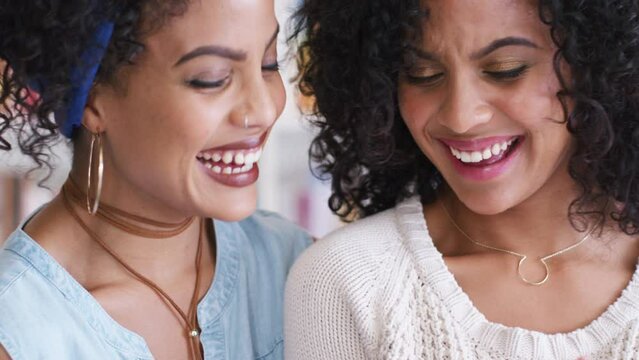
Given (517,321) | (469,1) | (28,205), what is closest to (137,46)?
(469,1)

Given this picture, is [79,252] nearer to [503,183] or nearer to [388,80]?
[388,80]

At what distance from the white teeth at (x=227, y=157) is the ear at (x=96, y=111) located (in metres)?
0.19

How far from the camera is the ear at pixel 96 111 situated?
1485 mm

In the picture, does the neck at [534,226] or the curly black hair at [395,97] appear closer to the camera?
the curly black hair at [395,97]

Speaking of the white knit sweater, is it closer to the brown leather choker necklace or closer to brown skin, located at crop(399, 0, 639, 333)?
brown skin, located at crop(399, 0, 639, 333)

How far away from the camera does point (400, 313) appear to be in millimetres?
1511

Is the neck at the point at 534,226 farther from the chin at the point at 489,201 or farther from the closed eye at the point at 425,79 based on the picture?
the closed eye at the point at 425,79

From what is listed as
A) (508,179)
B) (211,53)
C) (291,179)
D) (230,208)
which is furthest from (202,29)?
(291,179)

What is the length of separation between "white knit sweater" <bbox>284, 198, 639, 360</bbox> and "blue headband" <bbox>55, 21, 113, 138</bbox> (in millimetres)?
433

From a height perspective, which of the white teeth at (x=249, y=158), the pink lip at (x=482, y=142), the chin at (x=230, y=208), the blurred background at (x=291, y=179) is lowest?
the blurred background at (x=291, y=179)

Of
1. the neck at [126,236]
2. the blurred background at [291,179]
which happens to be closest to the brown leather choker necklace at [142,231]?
the neck at [126,236]

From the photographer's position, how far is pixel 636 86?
4.81 ft

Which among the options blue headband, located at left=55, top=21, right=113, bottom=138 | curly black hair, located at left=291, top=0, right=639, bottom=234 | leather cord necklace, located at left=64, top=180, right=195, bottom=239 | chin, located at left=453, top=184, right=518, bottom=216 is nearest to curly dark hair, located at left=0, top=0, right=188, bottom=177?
blue headband, located at left=55, top=21, right=113, bottom=138

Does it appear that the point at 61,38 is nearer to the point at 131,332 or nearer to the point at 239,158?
the point at 239,158
